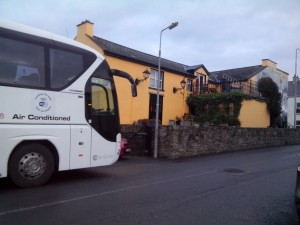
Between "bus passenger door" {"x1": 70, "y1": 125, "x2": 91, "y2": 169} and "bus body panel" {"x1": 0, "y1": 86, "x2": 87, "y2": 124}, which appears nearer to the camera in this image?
"bus body panel" {"x1": 0, "y1": 86, "x2": 87, "y2": 124}

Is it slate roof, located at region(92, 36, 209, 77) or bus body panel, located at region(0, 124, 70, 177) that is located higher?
slate roof, located at region(92, 36, 209, 77)

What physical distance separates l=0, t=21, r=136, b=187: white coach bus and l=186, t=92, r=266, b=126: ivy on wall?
17.6 metres

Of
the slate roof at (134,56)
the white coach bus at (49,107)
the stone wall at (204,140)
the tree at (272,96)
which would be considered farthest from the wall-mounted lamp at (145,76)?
the tree at (272,96)

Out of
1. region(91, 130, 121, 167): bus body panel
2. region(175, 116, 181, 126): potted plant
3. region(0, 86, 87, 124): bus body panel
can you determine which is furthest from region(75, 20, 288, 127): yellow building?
region(0, 86, 87, 124): bus body panel

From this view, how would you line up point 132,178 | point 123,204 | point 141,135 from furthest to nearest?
point 141,135
point 132,178
point 123,204

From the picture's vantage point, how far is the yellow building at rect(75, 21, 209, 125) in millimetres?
21922

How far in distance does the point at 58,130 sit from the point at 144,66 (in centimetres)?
1639

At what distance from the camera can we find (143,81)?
77.4 ft

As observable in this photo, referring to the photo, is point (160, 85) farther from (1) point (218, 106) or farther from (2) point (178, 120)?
(1) point (218, 106)

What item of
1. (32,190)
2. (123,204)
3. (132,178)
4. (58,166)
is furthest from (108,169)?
(123,204)

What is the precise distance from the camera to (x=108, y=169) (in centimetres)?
1110

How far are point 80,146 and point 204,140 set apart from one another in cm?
1012

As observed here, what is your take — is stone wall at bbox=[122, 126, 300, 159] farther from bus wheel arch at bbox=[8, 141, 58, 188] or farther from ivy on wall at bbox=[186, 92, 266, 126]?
bus wheel arch at bbox=[8, 141, 58, 188]

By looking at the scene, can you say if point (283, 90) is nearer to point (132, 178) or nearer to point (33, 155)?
point (132, 178)
